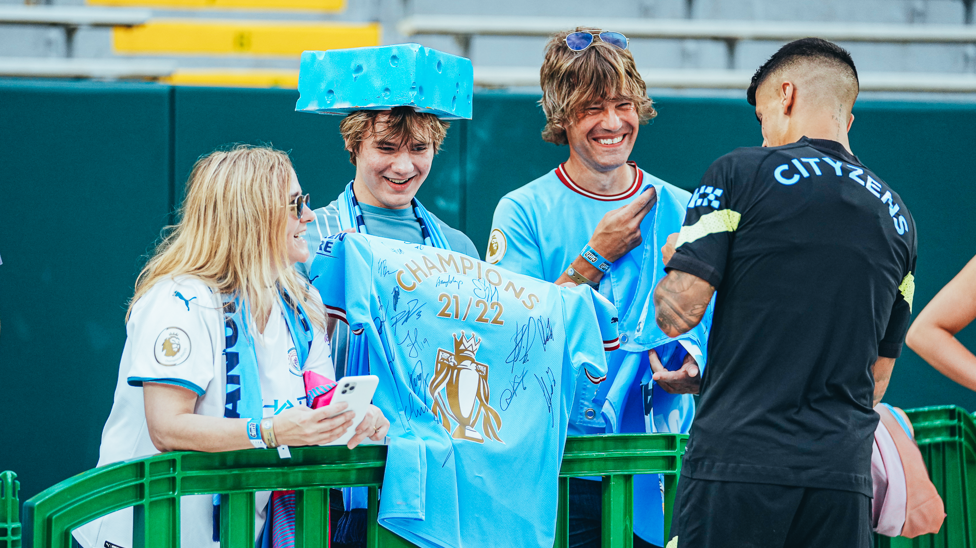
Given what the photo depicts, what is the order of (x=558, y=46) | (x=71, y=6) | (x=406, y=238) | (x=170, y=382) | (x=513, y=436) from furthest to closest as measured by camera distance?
1. (x=71, y=6)
2. (x=558, y=46)
3. (x=406, y=238)
4. (x=513, y=436)
5. (x=170, y=382)

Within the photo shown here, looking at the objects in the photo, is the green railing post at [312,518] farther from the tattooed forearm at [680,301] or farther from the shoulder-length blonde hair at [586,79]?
the shoulder-length blonde hair at [586,79]

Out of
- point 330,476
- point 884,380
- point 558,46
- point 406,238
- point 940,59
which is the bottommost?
point 330,476

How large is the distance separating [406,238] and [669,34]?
2.96 m

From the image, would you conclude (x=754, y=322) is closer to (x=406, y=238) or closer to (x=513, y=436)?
(x=513, y=436)

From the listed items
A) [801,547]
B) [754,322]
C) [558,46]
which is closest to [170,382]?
[754,322]

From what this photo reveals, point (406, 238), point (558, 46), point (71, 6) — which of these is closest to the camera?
point (406, 238)

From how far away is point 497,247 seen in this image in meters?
2.80

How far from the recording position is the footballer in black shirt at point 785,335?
79.0 inches

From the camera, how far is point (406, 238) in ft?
9.07

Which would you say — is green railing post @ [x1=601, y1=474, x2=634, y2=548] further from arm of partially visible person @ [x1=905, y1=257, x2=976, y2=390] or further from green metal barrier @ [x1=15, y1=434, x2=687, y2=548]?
arm of partially visible person @ [x1=905, y1=257, x2=976, y2=390]

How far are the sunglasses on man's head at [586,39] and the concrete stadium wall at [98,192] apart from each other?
1596 millimetres

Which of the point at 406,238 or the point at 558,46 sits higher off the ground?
the point at 558,46
